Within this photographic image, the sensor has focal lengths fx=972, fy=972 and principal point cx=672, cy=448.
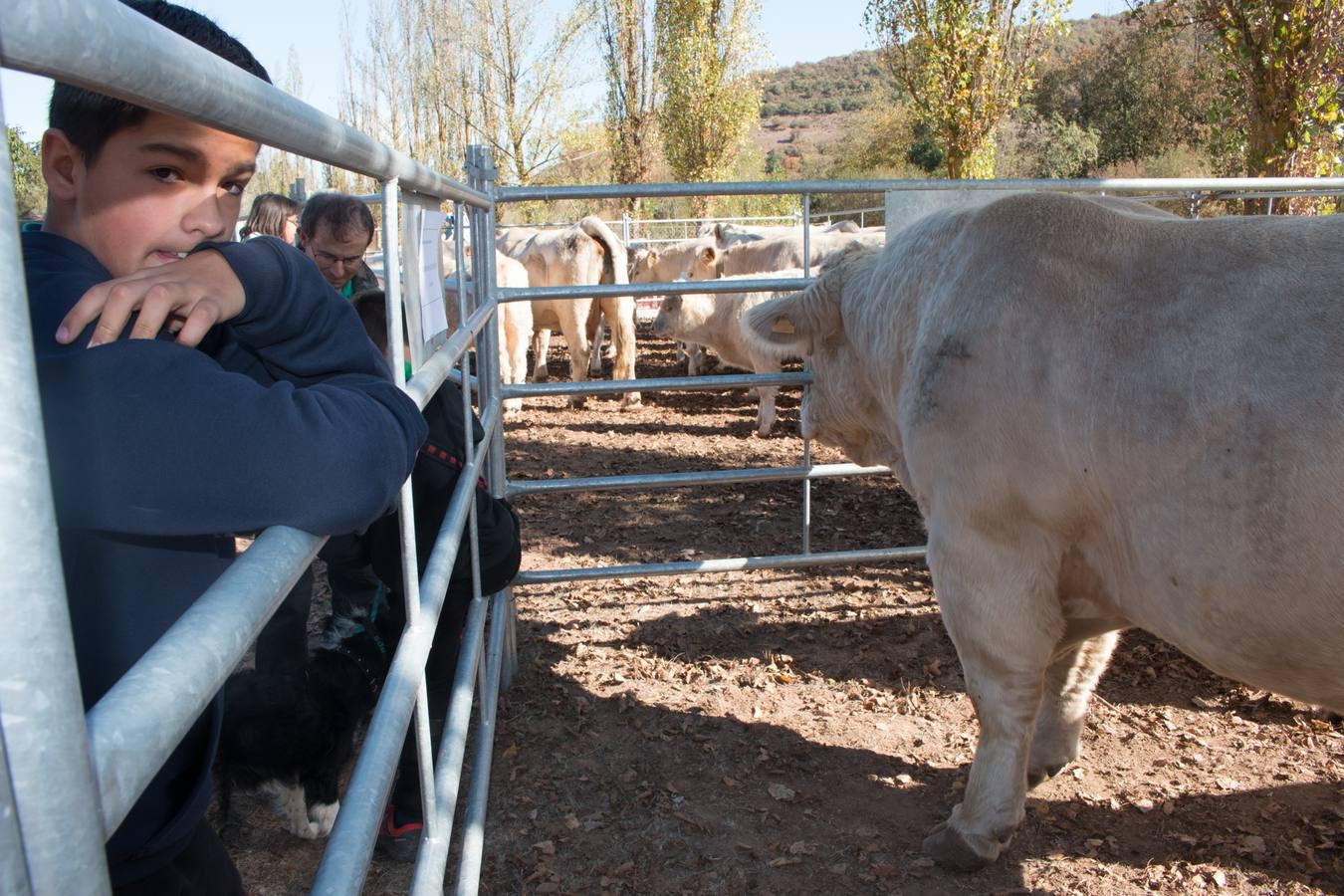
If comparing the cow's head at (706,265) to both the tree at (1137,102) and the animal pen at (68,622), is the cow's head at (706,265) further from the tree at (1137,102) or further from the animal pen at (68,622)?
the tree at (1137,102)

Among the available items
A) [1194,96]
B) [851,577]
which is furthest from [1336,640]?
[1194,96]

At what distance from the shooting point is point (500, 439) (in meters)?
3.88

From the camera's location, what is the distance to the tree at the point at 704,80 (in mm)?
26656

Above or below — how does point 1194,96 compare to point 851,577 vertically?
above

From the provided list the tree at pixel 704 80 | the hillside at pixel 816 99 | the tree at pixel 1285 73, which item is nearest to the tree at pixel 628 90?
the tree at pixel 704 80

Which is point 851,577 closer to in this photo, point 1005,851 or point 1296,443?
point 1005,851

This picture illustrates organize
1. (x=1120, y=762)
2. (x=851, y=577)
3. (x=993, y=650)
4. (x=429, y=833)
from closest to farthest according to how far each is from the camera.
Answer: (x=429, y=833) → (x=993, y=650) → (x=1120, y=762) → (x=851, y=577)

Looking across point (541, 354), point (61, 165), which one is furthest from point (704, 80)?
point (61, 165)

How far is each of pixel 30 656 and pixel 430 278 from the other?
1.59 m

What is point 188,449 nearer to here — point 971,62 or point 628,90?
point 971,62

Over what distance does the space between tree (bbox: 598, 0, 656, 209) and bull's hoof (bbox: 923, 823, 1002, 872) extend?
2599 centimetres

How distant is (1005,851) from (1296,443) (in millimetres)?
1632

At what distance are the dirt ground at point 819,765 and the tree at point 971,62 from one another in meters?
10.5

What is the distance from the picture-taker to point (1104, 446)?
7.97 ft
